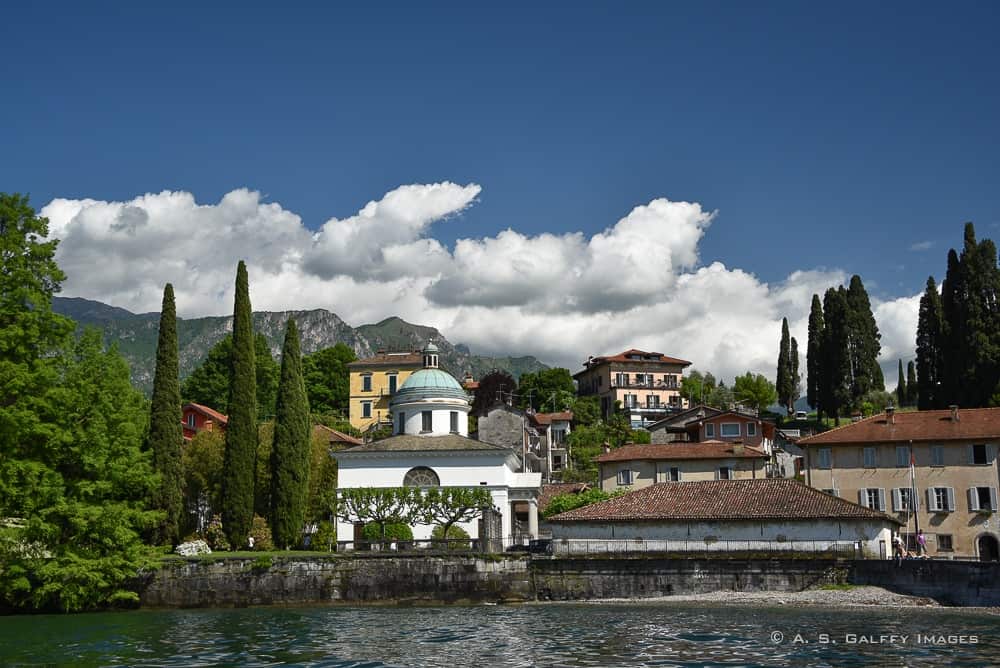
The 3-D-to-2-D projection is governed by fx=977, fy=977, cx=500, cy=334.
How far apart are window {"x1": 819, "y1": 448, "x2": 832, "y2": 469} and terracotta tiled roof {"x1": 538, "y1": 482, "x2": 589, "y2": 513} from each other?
14070mm

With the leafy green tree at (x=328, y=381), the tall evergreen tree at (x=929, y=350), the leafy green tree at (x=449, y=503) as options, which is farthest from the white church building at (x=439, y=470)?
the leafy green tree at (x=328, y=381)

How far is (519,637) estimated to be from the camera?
94.3ft

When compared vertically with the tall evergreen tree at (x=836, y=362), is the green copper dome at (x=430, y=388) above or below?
Answer: below

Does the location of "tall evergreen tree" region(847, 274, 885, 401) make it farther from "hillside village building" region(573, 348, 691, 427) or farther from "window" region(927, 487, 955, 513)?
"window" region(927, 487, 955, 513)

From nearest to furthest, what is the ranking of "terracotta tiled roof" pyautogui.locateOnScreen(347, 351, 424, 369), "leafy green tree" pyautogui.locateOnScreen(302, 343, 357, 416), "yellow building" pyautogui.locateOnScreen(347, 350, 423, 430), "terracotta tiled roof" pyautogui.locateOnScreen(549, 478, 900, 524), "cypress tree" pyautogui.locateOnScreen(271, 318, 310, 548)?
1. "terracotta tiled roof" pyautogui.locateOnScreen(549, 478, 900, 524)
2. "cypress tree" pyautogui.locateOnScreen(271, 318, 310, 548)
3. "yellow building" pyautogui.locateOnScreen(347, 350, 423, 430)
4. "terracotta tiled roof" pyautogui.locateOnScreen(347, 351, 424, 369)
5. "leafy green tree" pyautogui.locateOnScreen(302, 343, 357, 416)

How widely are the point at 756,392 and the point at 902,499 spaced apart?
47.6 m

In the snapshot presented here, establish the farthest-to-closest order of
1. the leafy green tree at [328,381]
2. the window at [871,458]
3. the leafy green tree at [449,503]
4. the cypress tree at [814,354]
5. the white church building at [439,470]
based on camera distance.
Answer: the leafy green tree at [328,381], the cypress tree at [814,354], the white church building at [439,470], the window at [871,458], the leafy green tree at [449,503]

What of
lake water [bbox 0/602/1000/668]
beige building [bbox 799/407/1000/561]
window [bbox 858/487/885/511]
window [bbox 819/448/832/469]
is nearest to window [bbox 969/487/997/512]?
beige building [bbox 799/407/1000/561]

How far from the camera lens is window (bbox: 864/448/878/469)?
4988cm

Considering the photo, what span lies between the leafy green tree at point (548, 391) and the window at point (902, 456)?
50.4 m

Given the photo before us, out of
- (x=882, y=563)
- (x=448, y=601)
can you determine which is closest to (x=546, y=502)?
(x=448, y=601)

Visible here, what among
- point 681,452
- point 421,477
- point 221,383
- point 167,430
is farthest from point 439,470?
point 221,383

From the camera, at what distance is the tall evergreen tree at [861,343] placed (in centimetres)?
7512

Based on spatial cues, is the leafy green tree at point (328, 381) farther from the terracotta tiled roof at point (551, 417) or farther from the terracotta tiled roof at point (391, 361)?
the terracotta tiled roof at point (551, 417)
